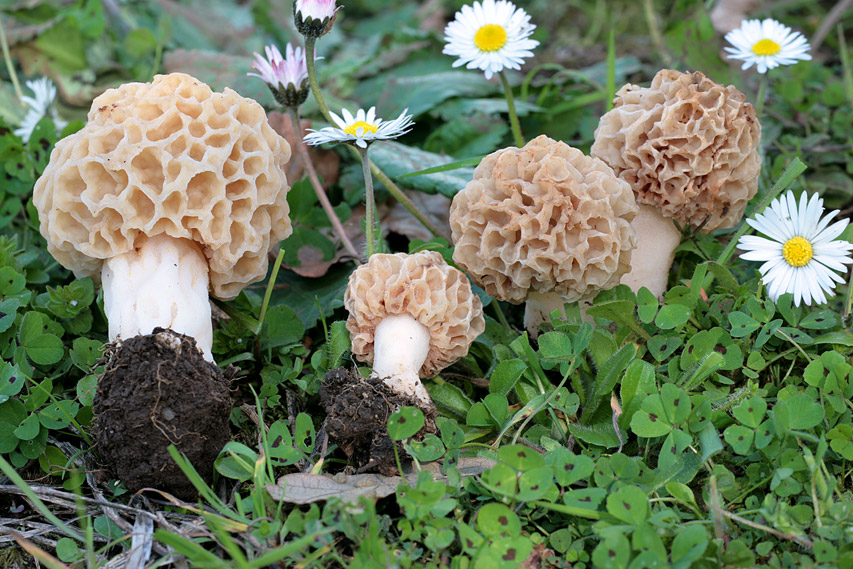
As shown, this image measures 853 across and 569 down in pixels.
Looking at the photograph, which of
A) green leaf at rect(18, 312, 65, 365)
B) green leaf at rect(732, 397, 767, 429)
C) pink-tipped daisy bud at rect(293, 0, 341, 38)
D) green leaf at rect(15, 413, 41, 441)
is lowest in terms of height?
green leaf at rect(15, 413, 41, 441)

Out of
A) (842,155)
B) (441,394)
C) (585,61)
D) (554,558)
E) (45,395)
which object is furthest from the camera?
(585,61)

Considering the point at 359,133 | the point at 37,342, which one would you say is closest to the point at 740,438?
the point at 359,133

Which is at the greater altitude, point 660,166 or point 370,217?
point 660,166

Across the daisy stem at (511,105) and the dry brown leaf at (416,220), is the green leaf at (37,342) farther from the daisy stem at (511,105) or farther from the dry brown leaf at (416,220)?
the daisy stem at (511,105)

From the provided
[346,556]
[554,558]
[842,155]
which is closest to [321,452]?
[346,556]

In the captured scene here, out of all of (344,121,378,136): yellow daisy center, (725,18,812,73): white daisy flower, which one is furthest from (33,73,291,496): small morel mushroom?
(725,18,812,73): white daisy flower

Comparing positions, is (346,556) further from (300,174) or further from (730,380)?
(300,174)

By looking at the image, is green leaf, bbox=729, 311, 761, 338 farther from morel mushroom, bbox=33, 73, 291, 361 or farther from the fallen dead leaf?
morel mushroom, bbox=33, 73, 291, 361
